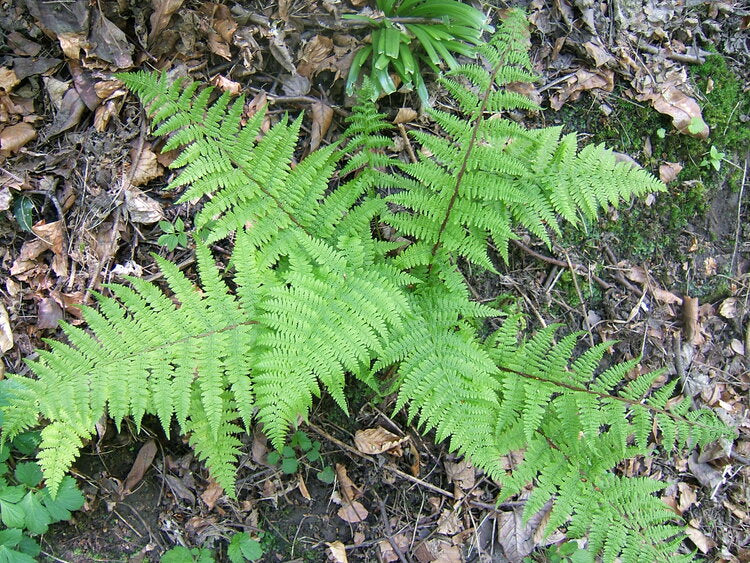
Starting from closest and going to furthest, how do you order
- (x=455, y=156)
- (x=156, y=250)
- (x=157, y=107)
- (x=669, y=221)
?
(x=157, y=107) → (x=455, y=156) → (x=156, y=250) → (x=669, y=221)

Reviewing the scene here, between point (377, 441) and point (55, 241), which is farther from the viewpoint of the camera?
point (377, 441)

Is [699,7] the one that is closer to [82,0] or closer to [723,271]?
[723,271]

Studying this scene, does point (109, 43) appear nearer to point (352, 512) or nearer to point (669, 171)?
point (352, 512)

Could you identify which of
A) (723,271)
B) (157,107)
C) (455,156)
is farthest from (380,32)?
(723,271)

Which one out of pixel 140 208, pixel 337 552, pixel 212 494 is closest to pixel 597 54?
pixel 140 208

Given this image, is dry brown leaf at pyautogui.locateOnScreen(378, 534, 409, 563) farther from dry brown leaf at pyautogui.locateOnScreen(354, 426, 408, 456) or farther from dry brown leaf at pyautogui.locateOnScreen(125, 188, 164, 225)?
dry brown leaf at pyautogui.locateOnScreen(125, 188, 164, 225)

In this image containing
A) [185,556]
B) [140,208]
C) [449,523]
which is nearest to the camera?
[185,556]

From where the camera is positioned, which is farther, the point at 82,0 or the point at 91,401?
the point at 82,0
